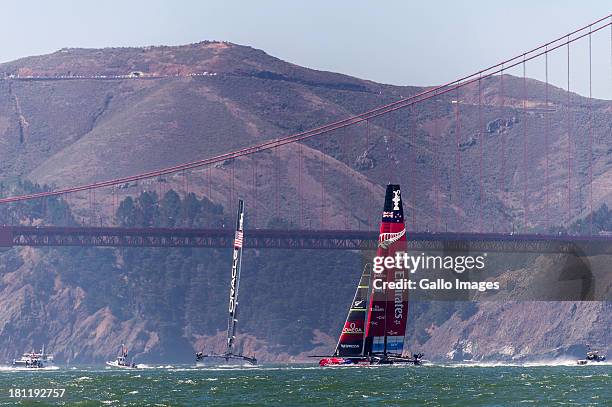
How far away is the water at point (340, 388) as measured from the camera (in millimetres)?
68875

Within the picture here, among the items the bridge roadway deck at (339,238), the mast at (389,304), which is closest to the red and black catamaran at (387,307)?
the mast at (389,304)

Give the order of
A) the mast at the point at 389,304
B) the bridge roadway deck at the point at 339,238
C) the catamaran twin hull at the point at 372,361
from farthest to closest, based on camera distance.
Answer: the bridge roadway deck at the point at 339,238 < the catamaran twin hull at the point at 372,361 < the mast at the point at 389,304

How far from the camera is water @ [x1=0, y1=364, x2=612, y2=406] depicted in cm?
6888

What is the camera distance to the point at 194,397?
241 ft

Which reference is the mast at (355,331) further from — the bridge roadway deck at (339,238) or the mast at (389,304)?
the bridge roadway deck at (339,238)

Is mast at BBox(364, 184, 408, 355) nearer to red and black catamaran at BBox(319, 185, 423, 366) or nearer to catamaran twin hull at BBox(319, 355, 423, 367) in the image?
red and black catamaran at BBox(319, 185, 423, 366)

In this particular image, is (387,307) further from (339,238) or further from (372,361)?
(339,238)

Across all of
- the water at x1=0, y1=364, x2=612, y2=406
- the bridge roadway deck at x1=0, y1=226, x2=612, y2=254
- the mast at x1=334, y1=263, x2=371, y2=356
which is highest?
the bridge roadway deck at x1=0, y1=226, x2=612, y2=254

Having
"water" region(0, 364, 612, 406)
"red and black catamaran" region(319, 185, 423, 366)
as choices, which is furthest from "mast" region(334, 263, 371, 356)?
"water" region(0, 364, 612, 406)

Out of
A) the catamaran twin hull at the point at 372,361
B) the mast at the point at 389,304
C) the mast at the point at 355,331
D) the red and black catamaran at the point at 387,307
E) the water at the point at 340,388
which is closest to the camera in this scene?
the water at the point at 340,388

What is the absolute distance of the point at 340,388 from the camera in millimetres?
77688

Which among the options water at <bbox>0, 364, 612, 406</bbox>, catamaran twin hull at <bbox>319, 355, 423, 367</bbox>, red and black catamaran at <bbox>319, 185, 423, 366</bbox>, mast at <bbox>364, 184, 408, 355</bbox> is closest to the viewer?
water at <bbox>0, 364, 612, 406</bbox>

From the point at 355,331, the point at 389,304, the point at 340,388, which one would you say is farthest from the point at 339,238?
the point at 340,388

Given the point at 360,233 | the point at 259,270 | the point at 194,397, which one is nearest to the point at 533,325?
the point at 259,270
